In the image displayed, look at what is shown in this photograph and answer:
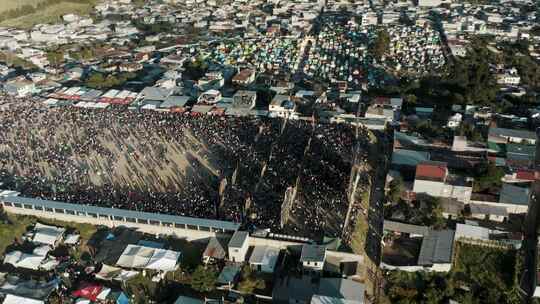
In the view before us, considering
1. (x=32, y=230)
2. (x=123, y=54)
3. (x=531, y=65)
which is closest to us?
(x=32, y=230)

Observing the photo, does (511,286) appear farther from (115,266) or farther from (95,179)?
(95,179)

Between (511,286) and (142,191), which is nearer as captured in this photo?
(511,286)

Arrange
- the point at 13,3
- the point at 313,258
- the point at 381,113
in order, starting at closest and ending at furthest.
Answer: the point at 313,258 < the point at 381,113 < the point at 13,3

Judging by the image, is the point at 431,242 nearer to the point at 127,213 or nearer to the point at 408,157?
the point at 408,157

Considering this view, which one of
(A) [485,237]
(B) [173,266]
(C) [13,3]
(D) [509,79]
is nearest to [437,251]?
(A) [485,237]

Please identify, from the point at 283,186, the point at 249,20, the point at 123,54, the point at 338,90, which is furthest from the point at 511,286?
the point at 249,20

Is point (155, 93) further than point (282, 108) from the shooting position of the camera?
Yes
